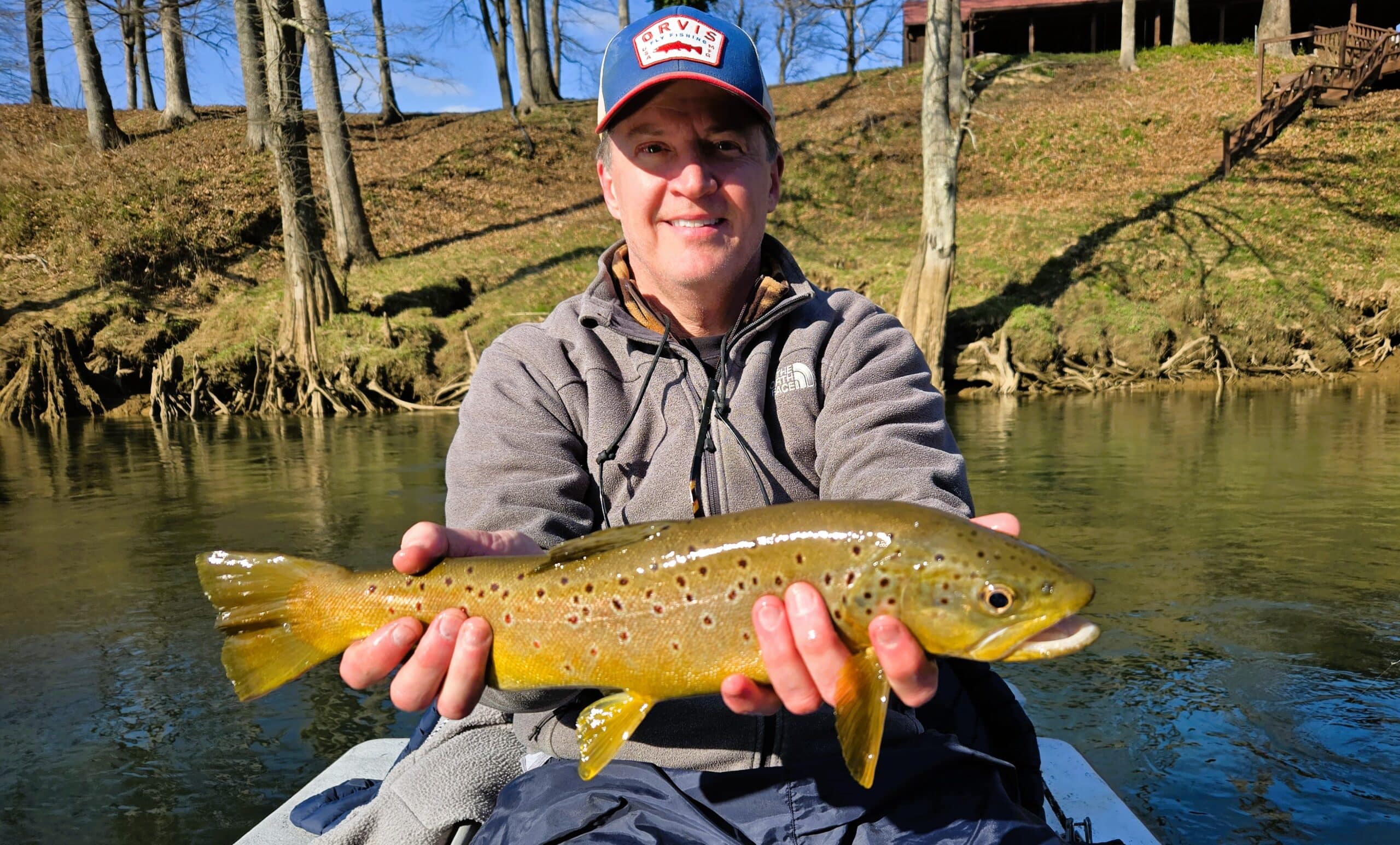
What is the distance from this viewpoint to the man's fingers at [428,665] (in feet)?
8.80

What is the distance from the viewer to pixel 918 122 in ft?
108

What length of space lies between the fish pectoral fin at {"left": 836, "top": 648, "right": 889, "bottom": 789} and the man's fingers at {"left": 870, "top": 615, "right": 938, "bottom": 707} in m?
0.04

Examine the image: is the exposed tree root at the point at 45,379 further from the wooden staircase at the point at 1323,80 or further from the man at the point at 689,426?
the wooden staircase at the point at 1323,80

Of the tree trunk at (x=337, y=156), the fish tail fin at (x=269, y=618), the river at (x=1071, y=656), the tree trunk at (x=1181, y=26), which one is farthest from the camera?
the tree trunk at (x=1181, y=26)

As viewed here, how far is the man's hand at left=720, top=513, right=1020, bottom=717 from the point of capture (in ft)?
8.03

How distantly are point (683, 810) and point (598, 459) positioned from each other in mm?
1159

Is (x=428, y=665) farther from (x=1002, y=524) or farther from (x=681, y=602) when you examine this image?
(x=1002, y=524)

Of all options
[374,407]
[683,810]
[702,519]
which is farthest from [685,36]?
[374,407]

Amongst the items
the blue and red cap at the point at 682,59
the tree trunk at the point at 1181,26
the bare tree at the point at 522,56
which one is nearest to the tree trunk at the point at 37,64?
the bare tree at the point at 522,56

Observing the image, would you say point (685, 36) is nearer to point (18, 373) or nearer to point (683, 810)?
point (683, 810)

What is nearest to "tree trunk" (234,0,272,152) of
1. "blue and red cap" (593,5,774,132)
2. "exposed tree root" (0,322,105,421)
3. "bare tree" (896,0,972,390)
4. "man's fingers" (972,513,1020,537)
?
"exposed tree root" (0,322,105,421)

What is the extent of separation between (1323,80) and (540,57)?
83.4 feet

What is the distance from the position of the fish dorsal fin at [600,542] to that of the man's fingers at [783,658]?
39 centimetres

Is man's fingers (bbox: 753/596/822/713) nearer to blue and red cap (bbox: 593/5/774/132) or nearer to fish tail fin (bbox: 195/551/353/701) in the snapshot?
fish tail fin (bbox: 195/551/353/701)
